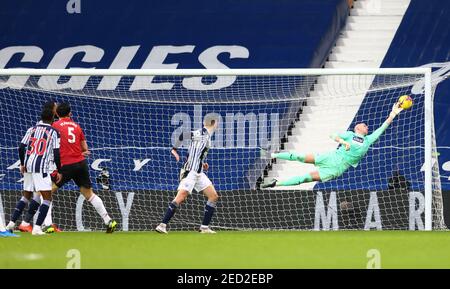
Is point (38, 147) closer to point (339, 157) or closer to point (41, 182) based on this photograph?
point (41, 182)

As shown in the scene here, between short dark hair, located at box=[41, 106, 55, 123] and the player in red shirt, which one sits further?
the player in red shirt

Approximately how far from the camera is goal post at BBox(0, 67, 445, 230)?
57.0 feet

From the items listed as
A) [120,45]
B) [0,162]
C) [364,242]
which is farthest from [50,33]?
[364,242]

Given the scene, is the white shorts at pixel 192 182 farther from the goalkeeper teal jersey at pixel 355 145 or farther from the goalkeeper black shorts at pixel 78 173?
the goalkeeper teal jersey at pixel 355 145

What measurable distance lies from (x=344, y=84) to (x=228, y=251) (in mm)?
9221

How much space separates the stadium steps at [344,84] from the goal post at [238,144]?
0.12 ft

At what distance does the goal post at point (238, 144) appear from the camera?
1736 centimetres

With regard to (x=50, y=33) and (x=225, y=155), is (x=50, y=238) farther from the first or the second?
(x=50, y=33)

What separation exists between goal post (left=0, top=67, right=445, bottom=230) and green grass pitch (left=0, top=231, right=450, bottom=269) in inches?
164

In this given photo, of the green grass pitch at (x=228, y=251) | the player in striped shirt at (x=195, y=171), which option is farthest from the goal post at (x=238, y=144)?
the green grass pitch at (x=228, y=251)

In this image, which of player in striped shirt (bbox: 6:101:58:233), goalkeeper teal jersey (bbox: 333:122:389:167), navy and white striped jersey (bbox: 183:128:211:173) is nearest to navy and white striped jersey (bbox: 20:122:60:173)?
player in striped shirt (bbox: 6:101:58:233)

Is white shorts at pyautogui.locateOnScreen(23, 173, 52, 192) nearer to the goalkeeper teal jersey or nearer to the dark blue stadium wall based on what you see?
the goalkeeper teal jersey

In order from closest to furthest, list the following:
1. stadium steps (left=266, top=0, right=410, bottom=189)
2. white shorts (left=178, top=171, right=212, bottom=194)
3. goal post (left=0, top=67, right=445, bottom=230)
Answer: white shorts (left=178, top=171, right=212, bottom=194), goal post (left=0, top=67, right=445, bottom=230), stadium steps (left=266, top=0, right=410, bottom=189)

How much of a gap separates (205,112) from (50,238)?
715 cm
